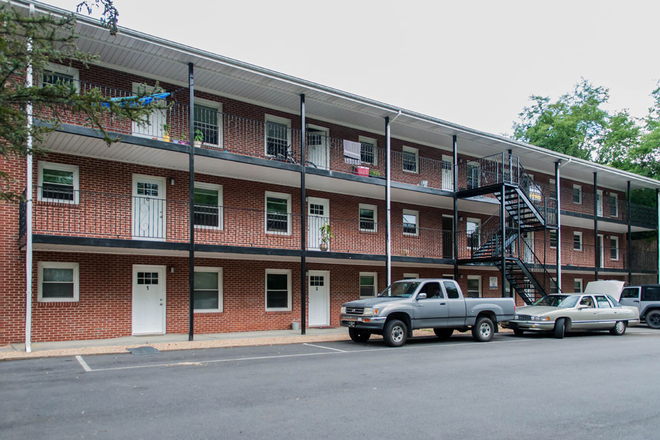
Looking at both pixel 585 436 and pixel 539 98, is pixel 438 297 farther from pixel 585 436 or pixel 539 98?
pixel 539 98

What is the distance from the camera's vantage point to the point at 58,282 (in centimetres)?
1430

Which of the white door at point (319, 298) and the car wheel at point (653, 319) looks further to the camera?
the car wheel at point (653, 319)

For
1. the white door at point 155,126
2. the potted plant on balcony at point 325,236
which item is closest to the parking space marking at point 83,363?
the white door at point 155,126

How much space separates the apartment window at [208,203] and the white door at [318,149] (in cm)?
379

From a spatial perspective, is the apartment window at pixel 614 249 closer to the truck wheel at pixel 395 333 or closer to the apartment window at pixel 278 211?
the apartment window at pixel 278 211

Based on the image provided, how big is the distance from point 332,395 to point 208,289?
399 inches

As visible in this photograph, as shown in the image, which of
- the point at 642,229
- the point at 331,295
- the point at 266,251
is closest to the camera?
the point at 266,251

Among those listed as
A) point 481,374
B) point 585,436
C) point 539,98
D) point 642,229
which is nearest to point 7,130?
point 585,436

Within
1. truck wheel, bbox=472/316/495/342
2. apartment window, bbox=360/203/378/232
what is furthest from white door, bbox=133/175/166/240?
truck wheel, bbox=472/316/495/342

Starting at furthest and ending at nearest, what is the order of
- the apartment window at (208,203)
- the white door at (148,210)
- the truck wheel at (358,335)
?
the apartment window at (208,203) → the white door at (148,210) → the truck wheel at (358,335)

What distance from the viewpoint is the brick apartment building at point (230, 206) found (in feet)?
45.7

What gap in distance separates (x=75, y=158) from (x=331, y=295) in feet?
32.3

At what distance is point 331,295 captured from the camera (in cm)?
1978

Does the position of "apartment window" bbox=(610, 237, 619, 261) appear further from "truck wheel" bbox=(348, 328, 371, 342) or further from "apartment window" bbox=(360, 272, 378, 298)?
"truck wheel" bbox=(348, 328, 371, 342)
